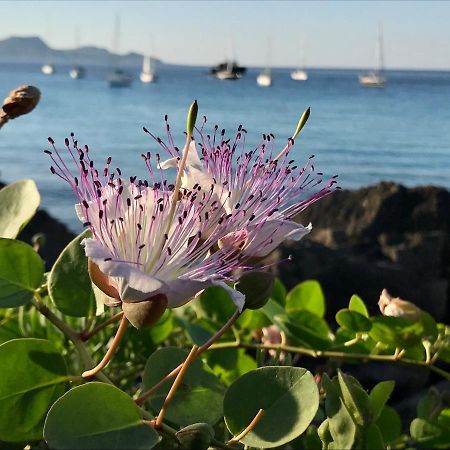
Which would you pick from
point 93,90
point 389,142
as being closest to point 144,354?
point 389,142

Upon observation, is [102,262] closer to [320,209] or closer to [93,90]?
[320,209]

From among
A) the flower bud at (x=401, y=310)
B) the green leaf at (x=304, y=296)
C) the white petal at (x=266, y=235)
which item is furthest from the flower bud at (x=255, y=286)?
the green leaf at (x=304, y=296)

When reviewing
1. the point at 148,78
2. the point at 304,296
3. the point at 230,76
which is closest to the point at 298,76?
the point at 148,78

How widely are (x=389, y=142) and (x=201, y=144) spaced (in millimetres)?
6141

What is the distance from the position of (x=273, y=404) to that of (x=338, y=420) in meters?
0.05

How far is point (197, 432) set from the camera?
0.46 m

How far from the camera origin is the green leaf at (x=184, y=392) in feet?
1.93

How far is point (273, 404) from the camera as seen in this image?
521mm

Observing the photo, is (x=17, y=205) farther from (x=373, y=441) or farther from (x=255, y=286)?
(x=373, y=441)

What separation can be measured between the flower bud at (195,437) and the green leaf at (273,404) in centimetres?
5

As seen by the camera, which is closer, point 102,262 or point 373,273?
point 102,262

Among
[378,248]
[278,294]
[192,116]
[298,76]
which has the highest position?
[298,76]

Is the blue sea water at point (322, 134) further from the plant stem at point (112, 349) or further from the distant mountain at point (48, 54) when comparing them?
the distant mountain at point (48, 54)

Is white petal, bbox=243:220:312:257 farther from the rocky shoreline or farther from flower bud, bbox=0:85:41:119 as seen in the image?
the rocky shoreline
